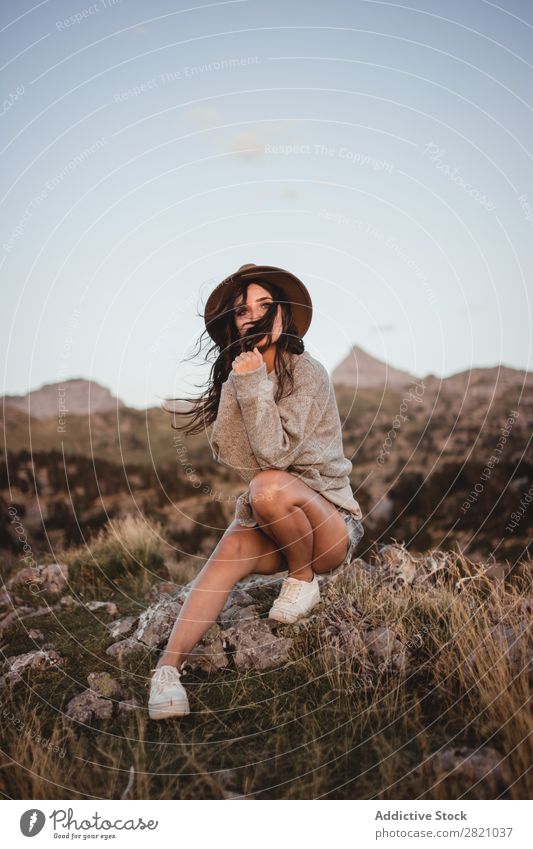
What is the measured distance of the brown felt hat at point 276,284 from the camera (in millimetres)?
4004

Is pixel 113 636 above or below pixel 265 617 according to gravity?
below

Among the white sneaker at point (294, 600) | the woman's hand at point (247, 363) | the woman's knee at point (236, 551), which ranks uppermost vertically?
the woman's hand at point (247, 363)

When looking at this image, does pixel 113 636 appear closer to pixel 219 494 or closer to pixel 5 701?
pixel 5 701

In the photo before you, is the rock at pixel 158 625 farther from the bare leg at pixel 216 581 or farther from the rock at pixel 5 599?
the rock at pixel 5 599

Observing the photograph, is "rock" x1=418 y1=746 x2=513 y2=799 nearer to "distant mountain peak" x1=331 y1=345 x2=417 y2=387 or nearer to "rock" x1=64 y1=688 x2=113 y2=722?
"rock" x1=64 y1=688 x2=113 y2=722

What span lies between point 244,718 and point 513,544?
273 inches

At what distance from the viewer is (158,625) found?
4.24 m

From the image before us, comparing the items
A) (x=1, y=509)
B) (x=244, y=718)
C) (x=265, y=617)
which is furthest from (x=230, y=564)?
(x=1, y=509)

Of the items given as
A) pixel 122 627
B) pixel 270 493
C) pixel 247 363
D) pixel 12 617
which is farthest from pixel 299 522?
pixel 12 617

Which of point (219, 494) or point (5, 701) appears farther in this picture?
point (219, 494)

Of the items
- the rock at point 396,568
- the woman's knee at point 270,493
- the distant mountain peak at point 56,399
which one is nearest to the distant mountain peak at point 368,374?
the distant mountain peak at point 56,399

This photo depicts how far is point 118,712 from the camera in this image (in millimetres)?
3496

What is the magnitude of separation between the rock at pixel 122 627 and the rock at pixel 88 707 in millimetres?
894

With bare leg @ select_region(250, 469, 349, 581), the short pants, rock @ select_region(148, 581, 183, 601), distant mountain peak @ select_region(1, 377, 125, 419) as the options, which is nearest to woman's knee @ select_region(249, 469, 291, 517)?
bare leg @ select_region(250, 469, 349, 581)
